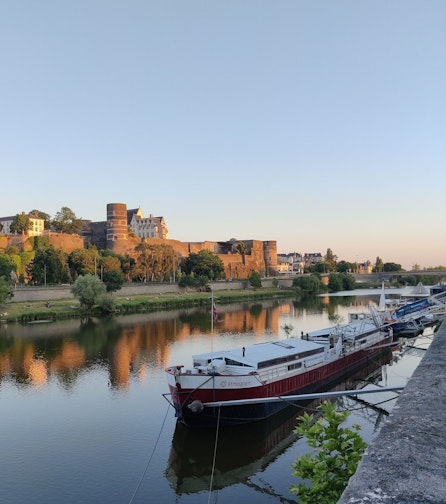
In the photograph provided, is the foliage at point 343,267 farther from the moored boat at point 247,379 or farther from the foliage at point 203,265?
the moored boat at point 247,379

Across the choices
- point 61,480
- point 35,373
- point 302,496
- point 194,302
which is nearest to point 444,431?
point 302,496

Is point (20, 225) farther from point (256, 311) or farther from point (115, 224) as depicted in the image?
point (256, 311)

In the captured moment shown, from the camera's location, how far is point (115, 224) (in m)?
99.7

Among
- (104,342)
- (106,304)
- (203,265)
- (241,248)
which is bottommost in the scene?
(104,342)

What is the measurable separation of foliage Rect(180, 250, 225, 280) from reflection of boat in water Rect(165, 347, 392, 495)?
272 ft

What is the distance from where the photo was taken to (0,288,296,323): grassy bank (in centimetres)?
5325

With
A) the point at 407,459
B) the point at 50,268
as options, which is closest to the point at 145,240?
the point at 50,268

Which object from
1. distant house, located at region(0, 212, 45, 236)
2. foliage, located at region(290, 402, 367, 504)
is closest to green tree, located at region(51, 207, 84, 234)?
distant house, located at region(0, 212, 45, 236)

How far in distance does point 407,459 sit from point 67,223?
112 meters

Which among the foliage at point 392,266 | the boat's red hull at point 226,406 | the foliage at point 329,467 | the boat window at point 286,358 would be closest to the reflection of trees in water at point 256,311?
the boat window at point 286,358

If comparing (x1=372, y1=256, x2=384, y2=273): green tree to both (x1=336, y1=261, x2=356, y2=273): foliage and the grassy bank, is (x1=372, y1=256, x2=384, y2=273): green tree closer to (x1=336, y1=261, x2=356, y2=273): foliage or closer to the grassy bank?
(x1=336, y1=261, x2=356, y2=273): foliage

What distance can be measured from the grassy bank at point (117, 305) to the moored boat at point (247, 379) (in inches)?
1482

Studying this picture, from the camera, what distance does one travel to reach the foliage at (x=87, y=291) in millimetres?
57903

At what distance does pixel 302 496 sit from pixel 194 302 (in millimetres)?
71038
